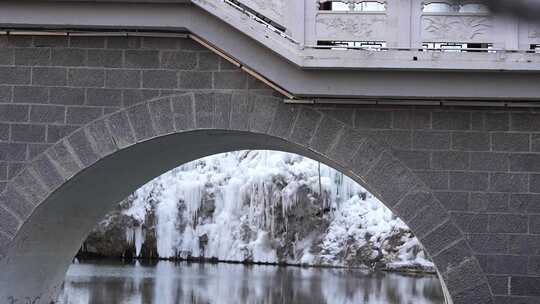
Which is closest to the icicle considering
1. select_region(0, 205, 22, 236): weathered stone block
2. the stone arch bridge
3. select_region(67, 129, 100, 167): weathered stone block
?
the stone arch bridge

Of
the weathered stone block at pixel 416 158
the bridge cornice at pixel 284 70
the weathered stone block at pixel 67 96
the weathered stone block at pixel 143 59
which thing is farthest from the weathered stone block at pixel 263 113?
the weathered stone block at pixel 67 96

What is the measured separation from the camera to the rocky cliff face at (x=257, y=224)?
23.1 meters

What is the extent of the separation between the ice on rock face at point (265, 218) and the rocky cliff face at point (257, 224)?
0.09 ft

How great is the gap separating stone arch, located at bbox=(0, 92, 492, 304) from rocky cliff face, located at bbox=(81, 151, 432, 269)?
55.8ft

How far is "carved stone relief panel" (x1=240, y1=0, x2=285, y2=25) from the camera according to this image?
5445 mm

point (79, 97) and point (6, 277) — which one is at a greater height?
point (79, 97)

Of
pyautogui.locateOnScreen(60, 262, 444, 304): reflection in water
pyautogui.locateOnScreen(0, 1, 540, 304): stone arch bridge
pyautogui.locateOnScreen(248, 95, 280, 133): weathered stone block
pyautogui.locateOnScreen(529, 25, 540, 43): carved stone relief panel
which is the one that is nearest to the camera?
pyautogui.locateOnScreen(529, 25, 540, 43): carved stone relief panel

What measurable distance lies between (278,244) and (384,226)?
3.10 meters

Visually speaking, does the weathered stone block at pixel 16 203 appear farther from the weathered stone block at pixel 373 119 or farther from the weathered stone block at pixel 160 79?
the weathered stone block at pixel 373 119

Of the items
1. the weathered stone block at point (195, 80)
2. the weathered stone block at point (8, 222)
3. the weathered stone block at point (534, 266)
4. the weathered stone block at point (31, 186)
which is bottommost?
the weathered stone block at point (534, 266)

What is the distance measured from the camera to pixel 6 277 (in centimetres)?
607

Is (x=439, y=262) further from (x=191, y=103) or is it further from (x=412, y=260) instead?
(x=412, y=260)

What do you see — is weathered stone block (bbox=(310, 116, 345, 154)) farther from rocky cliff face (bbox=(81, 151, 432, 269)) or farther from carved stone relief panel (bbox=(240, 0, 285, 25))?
rocky cliff face (bbox=(81, 151, 432, 269))

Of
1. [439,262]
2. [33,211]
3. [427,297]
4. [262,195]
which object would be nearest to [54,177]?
[33,211]
